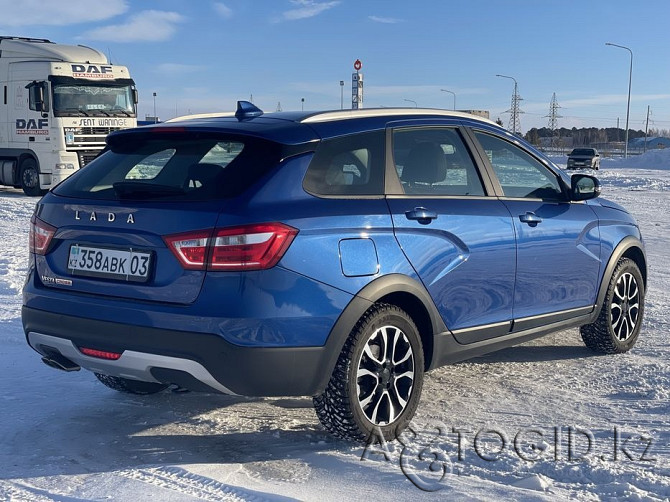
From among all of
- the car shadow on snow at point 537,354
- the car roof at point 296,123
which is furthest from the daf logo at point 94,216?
the car shadow on snow at point 537,354

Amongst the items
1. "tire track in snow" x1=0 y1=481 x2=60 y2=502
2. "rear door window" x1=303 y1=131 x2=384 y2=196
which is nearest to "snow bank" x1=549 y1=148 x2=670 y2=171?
"rear door window" x1=303 y1=131 x2=384 y2=196

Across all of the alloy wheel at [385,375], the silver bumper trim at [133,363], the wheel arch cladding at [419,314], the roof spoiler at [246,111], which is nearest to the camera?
the silver bumper trim at [133,363]

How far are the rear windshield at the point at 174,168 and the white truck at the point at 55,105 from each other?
16.3m

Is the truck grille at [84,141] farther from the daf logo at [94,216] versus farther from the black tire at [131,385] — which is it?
the daf logo at [94,216]

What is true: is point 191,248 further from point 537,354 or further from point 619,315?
point 619,315

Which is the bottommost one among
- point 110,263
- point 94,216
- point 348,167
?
point 110,263

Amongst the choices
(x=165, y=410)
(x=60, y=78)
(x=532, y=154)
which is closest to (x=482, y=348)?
(x=532, y=154)

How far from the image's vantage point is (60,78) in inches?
774

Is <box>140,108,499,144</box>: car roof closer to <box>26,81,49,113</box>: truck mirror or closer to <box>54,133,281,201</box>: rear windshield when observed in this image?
<box>54,133,281,201</box>: rear windshield

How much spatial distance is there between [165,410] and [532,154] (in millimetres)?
2854

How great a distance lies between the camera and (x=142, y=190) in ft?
13.5

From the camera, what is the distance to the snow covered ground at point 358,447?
371 cm

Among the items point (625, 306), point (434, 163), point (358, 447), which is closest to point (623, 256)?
point (625, 306)

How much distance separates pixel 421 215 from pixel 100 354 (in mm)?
1750
